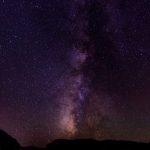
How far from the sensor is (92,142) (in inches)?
1721

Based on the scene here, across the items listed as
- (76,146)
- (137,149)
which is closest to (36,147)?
(76,146)

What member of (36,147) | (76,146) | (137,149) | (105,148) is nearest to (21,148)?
(36,147)

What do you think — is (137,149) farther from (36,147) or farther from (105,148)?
(36,147)

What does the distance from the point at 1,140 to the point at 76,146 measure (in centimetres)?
1047

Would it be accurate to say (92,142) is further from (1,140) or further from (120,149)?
(1,140)

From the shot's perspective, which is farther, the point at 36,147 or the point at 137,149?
the point at 36,147

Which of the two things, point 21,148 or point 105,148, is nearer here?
point 105,148

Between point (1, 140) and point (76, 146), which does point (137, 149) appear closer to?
point (76, 146)

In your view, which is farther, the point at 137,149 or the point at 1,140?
the point at 1,140

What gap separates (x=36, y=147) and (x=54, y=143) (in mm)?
2344

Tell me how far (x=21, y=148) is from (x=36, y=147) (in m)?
2.27

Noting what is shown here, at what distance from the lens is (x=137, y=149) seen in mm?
40875

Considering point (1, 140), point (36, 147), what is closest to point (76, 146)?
point (36, 147)

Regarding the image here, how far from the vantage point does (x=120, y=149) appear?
41.8m
